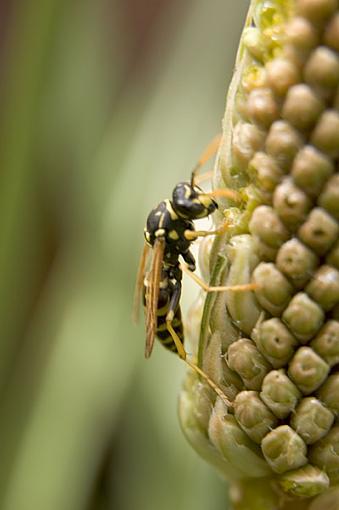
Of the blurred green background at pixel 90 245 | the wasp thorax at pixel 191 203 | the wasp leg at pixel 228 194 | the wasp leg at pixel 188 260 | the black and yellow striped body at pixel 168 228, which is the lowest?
the blurred green background at pixel 90 245

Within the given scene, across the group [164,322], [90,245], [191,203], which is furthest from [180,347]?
[90,245]

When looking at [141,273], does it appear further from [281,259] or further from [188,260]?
[281,259]

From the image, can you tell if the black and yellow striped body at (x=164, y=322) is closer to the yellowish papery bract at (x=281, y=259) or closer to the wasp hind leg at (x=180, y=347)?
the wasp hind leg at (x=180, y=347)

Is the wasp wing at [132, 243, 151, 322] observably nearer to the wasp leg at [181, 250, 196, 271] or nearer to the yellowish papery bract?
the wasp leg at [181, 250, 196, 271]

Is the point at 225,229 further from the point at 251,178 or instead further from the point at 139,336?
the point at 139,336

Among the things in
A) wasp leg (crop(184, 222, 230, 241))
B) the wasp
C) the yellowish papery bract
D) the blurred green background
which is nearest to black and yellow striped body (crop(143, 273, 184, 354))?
the wasp

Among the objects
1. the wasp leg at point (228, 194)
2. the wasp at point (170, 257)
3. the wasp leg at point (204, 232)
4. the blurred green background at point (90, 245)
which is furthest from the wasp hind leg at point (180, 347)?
the blurred green background at point (90, 245)

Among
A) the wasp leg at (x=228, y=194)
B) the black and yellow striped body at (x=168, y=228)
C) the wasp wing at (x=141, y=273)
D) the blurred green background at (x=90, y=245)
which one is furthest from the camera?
the blurred green background at (x=90, y=245)

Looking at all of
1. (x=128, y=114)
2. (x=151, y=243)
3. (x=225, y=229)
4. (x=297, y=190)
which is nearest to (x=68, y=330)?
(x=128, y=114)
